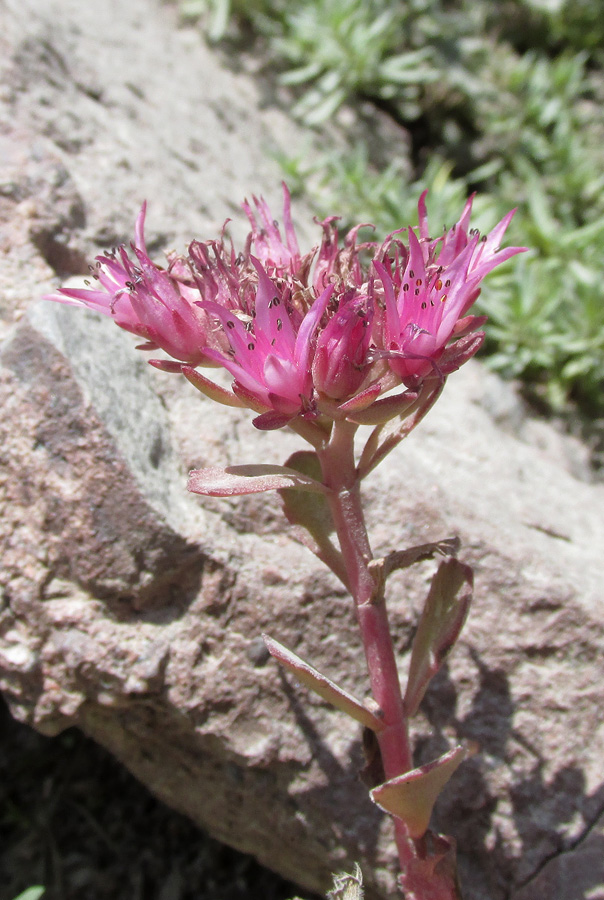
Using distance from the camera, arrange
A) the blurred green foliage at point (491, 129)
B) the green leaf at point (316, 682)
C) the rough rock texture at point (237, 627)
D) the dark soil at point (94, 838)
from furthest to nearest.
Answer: the blurred green foliage at point (491, 129), the dark soil at point (94, 838), the rough rock texture at point (237, 627), the green leaf at point (316, 682)

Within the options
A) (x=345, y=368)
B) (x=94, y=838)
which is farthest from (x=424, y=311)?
(x=94, y=838)

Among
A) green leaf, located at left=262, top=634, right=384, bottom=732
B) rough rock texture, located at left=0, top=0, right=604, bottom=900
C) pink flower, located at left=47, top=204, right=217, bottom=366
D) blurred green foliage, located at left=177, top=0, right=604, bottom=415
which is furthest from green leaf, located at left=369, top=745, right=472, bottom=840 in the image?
blurred green foliage, located at left=177, top=0, right=604, bottom=415

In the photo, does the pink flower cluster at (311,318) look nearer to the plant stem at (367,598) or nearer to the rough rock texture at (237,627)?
the plant stem at (367,598)

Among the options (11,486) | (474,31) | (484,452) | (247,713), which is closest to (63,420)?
(11,486)

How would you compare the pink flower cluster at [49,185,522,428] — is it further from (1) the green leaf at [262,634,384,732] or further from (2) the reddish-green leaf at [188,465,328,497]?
(1) the green leaf at [262,634,384,732]

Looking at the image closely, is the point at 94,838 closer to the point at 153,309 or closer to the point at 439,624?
the point at 439,624

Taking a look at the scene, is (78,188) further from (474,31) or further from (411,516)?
(474,31)

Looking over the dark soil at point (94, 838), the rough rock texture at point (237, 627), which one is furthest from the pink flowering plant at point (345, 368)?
the dark soil at point (94, 838)
